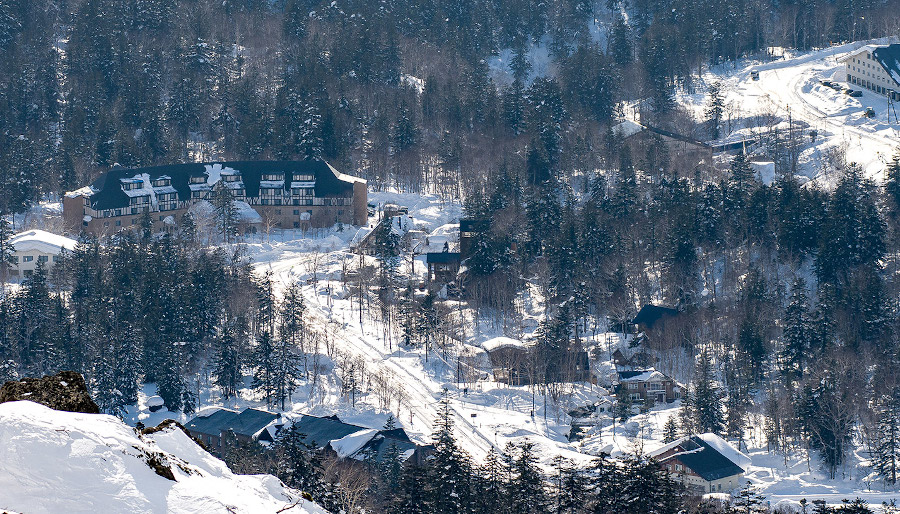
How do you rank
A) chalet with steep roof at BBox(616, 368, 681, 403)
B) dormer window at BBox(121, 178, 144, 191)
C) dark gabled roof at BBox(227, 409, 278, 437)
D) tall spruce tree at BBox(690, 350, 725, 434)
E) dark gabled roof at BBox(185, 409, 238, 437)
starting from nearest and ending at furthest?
dark gabled roof at BBox(227, 409, 278, 437) < dark gabled roof at BBox(185, 409, 238, 437) < tall spruce tree at BBox(690, 350, 725, 434) < chalet with steep roof at BBox(616, 368, 681, 403) < dormer window at BBox(121, 178, 144, 191)

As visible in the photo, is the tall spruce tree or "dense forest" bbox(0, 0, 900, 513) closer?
the tall spruce tree

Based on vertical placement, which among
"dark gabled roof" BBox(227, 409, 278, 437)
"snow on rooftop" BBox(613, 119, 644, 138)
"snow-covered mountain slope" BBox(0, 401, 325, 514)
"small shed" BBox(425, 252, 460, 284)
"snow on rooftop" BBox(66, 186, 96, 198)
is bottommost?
"dark gabled roof" BBox(227, 409, 278, 437)

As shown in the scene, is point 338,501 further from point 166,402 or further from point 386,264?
point 386,264

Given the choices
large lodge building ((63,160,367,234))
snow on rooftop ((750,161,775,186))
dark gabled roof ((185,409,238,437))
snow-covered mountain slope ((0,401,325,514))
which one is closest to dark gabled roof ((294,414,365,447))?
dark gabled roof ((185,409,238,437))

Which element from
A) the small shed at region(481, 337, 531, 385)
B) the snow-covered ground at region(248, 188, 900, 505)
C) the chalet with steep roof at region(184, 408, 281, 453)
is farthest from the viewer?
the small shed at region(481, 337, 531, 385)

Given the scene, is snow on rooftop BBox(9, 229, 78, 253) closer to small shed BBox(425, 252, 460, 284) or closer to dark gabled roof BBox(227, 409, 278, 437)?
small shed BBox(425, 252, 460, 284)

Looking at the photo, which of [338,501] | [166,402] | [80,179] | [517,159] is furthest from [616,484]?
[80,179]
